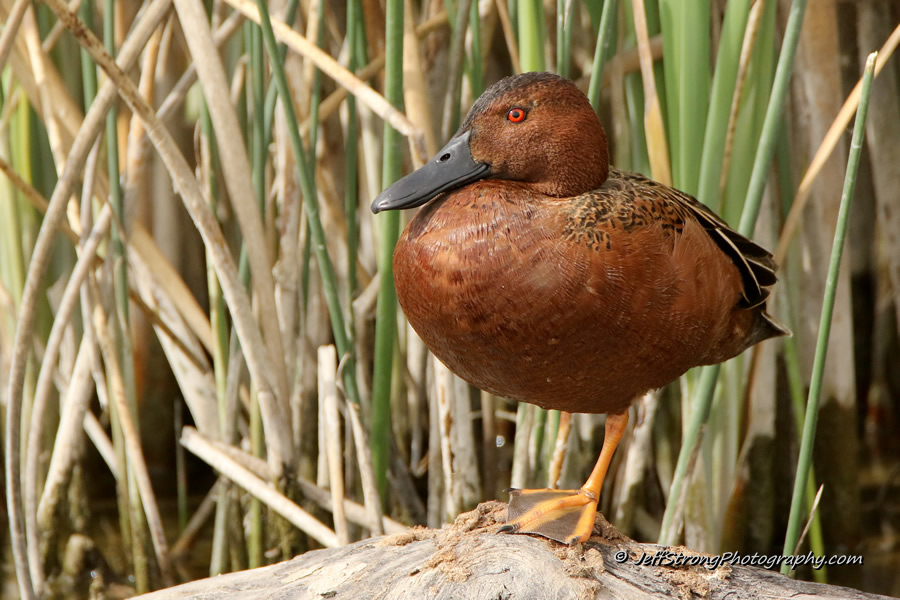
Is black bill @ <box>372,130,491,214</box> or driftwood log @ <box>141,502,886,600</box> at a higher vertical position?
black bill @ <box>372,130,491,214</box>

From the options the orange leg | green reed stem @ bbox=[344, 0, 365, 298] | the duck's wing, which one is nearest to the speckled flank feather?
the duck's wing

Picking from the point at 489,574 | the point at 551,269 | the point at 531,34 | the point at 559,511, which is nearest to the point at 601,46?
the point at 531,34

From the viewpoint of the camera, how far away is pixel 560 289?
1445 millimetres

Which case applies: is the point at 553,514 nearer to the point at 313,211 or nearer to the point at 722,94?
the point at 313,211

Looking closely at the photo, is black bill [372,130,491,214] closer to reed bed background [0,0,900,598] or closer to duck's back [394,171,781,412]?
duck's back [394,171,781,412]

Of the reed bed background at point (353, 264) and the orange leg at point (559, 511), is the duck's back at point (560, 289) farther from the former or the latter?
the reed bed background at point (353, 264)

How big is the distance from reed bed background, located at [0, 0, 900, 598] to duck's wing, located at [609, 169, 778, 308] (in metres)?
0.06

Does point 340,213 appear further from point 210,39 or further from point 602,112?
point 602,112

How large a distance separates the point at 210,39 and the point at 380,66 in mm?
511

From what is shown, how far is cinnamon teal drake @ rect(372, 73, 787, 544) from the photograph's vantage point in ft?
4.79

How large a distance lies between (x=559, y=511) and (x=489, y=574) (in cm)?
27

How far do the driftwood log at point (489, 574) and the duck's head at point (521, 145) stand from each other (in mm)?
608

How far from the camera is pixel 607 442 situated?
70.6 inches

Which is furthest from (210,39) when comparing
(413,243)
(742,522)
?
(742,522)
